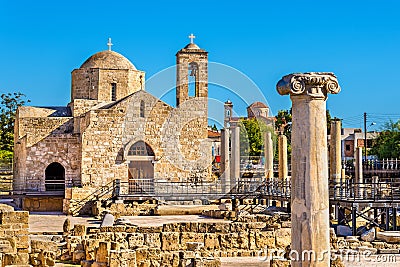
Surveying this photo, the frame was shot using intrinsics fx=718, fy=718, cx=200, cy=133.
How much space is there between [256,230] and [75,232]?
5.47 metres

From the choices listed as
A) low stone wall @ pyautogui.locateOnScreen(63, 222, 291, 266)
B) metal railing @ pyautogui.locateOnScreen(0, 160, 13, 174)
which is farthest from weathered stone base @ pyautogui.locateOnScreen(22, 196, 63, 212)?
metal railing @ pyautogui.locateOnScreen(0, 160, 13, 174)

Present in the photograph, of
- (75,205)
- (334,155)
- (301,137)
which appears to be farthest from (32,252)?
(75,205)

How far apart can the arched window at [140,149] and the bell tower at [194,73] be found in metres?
2.72

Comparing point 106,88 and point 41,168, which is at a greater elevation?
point 106,88

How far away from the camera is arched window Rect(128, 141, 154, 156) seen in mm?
33125

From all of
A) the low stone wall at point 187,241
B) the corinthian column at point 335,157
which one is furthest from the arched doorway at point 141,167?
the low stone wall at point 187,241

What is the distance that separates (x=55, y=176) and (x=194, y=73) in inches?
322

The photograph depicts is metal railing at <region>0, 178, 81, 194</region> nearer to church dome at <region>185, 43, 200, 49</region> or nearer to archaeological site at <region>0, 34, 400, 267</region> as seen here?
archaeological site at <region>0, 34, 400, 267</region>

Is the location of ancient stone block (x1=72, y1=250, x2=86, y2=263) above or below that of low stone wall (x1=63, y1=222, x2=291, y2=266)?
below

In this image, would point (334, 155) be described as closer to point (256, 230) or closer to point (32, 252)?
point (256, 230)

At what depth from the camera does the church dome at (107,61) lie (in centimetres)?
3727

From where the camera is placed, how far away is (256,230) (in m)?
15.2

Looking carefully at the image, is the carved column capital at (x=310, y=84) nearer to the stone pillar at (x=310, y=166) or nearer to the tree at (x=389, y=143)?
the stone pillar at (x=310, y=166)

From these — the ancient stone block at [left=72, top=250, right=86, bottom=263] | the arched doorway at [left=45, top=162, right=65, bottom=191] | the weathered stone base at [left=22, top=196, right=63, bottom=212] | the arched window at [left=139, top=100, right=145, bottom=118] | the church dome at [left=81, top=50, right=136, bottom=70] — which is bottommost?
the ancient stone block at [left=72, top=250, right=86, bottom=263]
